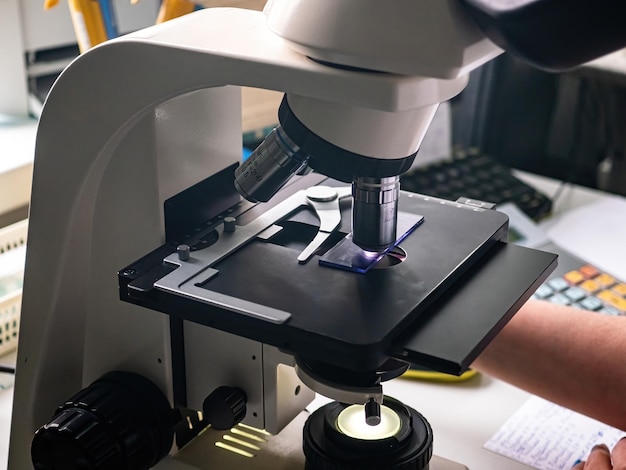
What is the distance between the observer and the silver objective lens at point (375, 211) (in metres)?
0.74

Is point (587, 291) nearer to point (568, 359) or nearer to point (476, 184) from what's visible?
point (568, 359)

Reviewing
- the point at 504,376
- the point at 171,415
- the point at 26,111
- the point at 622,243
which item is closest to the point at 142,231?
the point at 171,415

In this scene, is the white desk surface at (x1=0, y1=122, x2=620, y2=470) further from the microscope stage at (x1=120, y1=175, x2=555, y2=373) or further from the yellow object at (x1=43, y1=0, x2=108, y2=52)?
the yellow object at (x1=43, y1=0, x2=108, y2=52)

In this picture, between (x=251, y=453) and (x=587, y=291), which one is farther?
(x=587, y=291)

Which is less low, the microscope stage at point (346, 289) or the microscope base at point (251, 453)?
the microscope stage at point (346, 289)

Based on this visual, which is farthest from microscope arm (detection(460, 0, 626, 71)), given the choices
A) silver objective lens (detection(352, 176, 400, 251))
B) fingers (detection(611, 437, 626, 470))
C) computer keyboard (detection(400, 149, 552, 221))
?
computer keyboard (detection(400, 149, 552, 221))

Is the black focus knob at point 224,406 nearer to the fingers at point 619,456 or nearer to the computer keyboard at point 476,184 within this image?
the fingers at point 619,456

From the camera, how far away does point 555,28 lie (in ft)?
1.74

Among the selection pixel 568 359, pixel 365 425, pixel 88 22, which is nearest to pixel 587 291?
pixel 568 359

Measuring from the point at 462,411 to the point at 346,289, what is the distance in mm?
402

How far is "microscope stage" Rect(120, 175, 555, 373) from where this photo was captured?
0.68 meters

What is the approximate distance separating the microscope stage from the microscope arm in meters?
0.24

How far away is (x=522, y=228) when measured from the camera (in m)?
1.49

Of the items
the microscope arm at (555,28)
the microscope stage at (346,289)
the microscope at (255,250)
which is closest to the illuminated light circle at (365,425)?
the microscope at (255,250)
